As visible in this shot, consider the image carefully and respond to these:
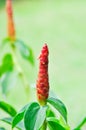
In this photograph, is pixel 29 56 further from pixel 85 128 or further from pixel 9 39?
pixel 85 128

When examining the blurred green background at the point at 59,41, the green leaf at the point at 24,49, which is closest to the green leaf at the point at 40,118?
the green leaf at the point at 24,49

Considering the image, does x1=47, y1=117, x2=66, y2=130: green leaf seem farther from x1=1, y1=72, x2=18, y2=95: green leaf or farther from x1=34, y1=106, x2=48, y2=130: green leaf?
x1=1, y1=72, x2=18, y2=95: green leaf

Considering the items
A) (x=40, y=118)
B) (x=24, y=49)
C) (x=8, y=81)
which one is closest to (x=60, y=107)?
(x=40, y=118)

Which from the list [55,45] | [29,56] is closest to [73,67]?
[55,45]

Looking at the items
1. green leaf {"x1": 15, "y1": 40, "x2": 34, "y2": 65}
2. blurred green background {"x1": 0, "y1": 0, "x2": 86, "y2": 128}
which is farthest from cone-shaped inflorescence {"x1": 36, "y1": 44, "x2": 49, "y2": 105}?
blurred green background {"x1": 0, "y1": 0, "x2": 86, "y2": 128}

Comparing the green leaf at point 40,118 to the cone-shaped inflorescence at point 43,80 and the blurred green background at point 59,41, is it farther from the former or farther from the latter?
the blurred green background at point 59,41

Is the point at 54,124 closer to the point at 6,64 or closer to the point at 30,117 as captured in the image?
the point at 30,117
